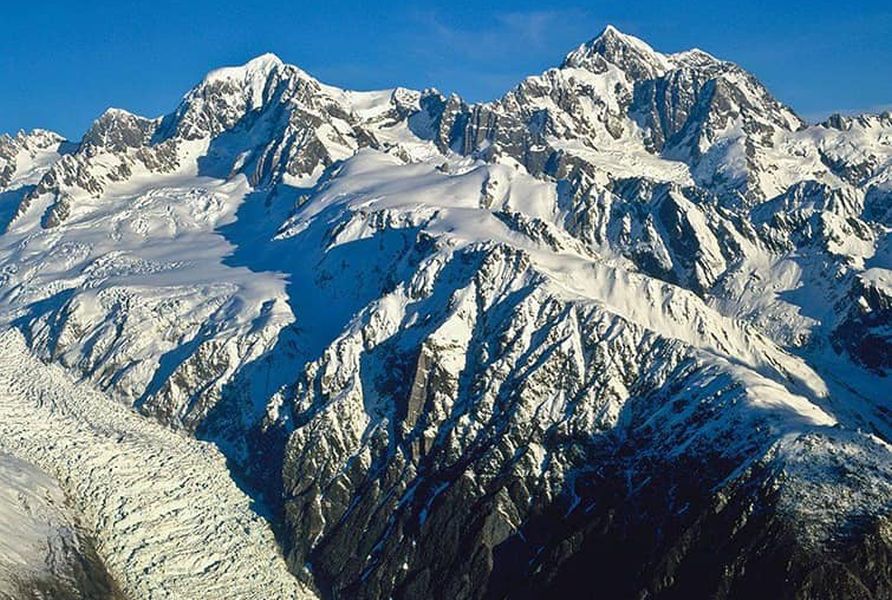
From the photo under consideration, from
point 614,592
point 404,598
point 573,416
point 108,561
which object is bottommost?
point 108,561

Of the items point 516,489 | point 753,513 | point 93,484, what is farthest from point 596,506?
point 93,484

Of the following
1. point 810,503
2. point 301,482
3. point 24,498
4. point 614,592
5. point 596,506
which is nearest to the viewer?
point 810,503

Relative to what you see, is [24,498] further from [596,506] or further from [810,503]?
Answer: [810,503]

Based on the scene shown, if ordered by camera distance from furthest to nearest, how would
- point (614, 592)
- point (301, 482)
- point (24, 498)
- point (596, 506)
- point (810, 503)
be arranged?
point (301, 482) < point (24, 498) < point (596, 506) < point (614, 592) < point (810, 503)

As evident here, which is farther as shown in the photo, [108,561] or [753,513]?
[108,561]

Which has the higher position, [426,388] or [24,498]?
[426,388]

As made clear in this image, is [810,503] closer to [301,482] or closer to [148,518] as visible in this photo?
[301,482]

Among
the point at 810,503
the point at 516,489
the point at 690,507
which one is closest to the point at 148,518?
the point at 516,489
